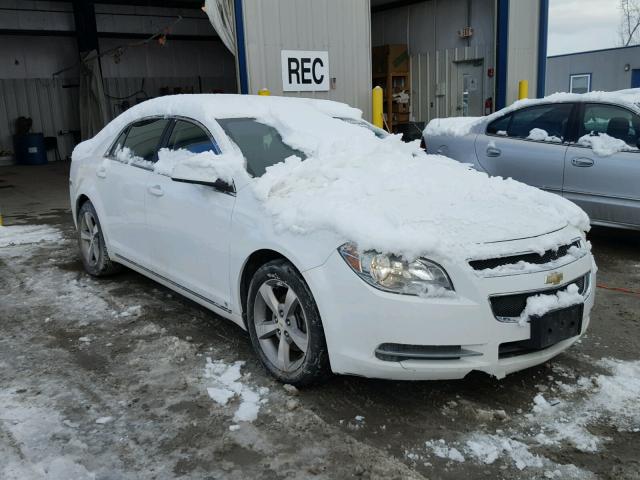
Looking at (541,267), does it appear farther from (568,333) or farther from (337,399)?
(337,399)

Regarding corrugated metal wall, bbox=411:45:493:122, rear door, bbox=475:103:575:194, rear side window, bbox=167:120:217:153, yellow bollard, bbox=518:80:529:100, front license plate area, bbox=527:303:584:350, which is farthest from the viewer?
corrugated metal wall, bbox=411:45:493:122

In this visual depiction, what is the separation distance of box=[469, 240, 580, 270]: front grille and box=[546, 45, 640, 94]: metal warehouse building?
2727 cm

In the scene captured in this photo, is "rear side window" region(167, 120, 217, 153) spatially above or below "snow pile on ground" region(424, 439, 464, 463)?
above

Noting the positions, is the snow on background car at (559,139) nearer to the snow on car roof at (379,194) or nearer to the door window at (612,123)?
the door window at (612,123)

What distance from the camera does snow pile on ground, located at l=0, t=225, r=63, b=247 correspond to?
7449 millimetres

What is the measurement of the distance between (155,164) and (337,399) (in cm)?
223

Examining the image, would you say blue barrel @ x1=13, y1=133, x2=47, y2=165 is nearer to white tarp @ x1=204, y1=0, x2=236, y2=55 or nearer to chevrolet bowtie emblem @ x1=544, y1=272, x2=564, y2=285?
Result: white tarp @ x1=204, y1=0, x2=236, y2=55

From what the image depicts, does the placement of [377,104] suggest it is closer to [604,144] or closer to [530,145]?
[530,145]

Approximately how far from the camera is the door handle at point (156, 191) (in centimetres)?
427

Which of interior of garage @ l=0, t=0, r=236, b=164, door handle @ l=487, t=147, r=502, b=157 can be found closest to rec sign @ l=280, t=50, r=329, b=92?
door handle @ l=487, t=147, r=502, b=157

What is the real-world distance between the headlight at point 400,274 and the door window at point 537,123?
4.27 m

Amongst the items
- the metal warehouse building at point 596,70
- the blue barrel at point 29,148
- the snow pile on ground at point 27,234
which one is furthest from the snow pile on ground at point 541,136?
the metal warehouse building at point 596,70

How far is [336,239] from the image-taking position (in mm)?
3014

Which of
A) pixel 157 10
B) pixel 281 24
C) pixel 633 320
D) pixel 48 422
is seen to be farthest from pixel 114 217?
pixel 157 10
